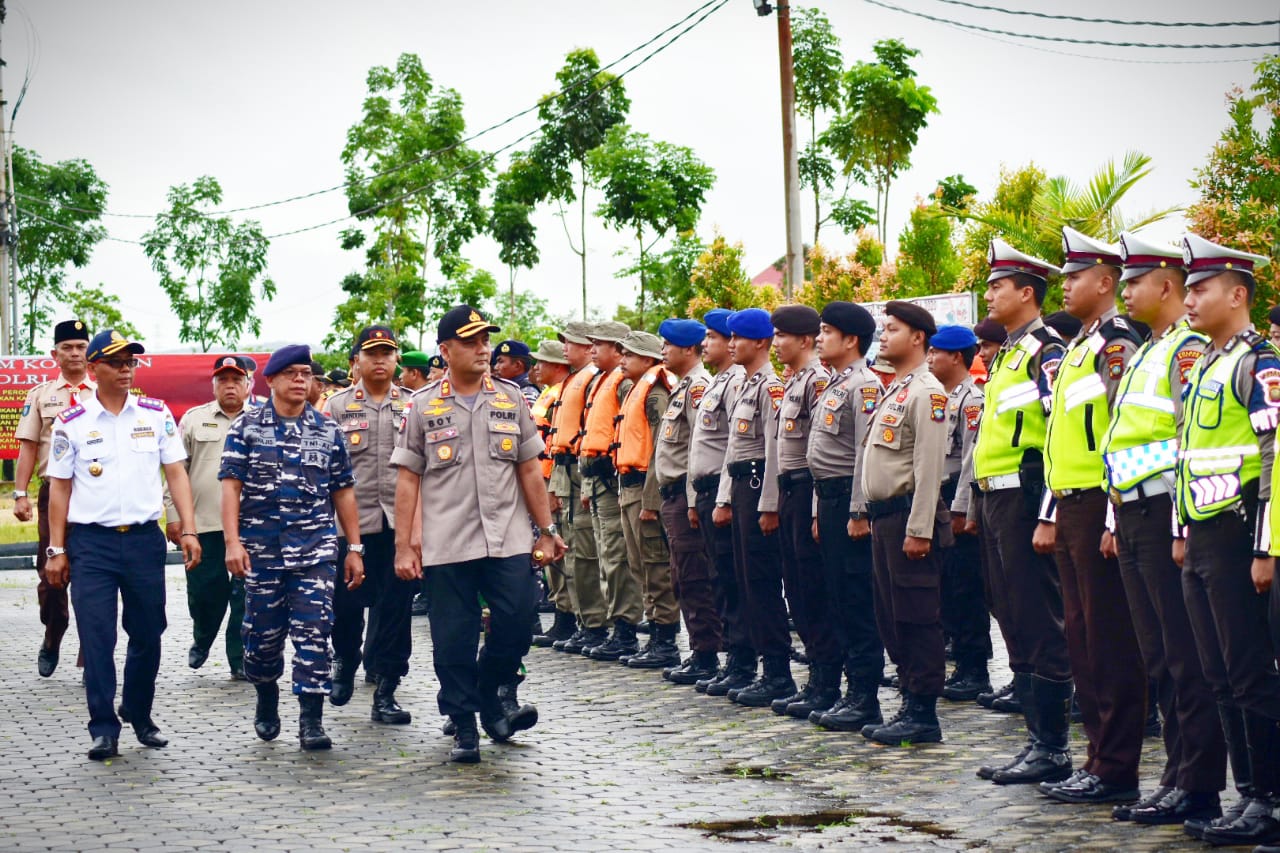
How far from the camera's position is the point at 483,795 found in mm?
7043

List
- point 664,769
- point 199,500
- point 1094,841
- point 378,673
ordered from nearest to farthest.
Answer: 1. point 1094,841
2. point 664,769
3. point 378,673
4. point 199,500

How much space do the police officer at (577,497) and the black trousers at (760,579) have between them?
2603 mm

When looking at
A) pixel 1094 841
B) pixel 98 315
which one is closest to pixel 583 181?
pixel 98 315

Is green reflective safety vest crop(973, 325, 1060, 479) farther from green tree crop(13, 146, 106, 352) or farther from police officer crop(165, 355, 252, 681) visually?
green tree crop(13, 146, 106, 352)

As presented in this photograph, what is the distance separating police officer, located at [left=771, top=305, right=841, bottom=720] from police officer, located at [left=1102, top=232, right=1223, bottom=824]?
114 inches

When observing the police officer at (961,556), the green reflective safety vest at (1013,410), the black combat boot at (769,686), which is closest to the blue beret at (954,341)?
the police officer at (961,556)

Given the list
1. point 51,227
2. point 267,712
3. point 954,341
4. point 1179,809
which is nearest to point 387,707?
point 267,712

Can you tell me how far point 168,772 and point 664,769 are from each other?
2517 millimetres

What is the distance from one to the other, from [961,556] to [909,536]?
2.53 meters

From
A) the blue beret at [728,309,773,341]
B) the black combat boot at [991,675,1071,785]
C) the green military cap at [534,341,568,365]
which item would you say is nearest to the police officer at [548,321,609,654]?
the green military cap at [534,341,568,365]

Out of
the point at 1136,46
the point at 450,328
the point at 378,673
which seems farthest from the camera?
the point at 1136,46

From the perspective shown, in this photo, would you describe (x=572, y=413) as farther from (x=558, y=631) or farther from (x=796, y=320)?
(x=796, y=320)

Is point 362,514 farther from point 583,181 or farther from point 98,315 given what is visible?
point 98,315

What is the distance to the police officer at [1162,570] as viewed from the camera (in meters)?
6.14
